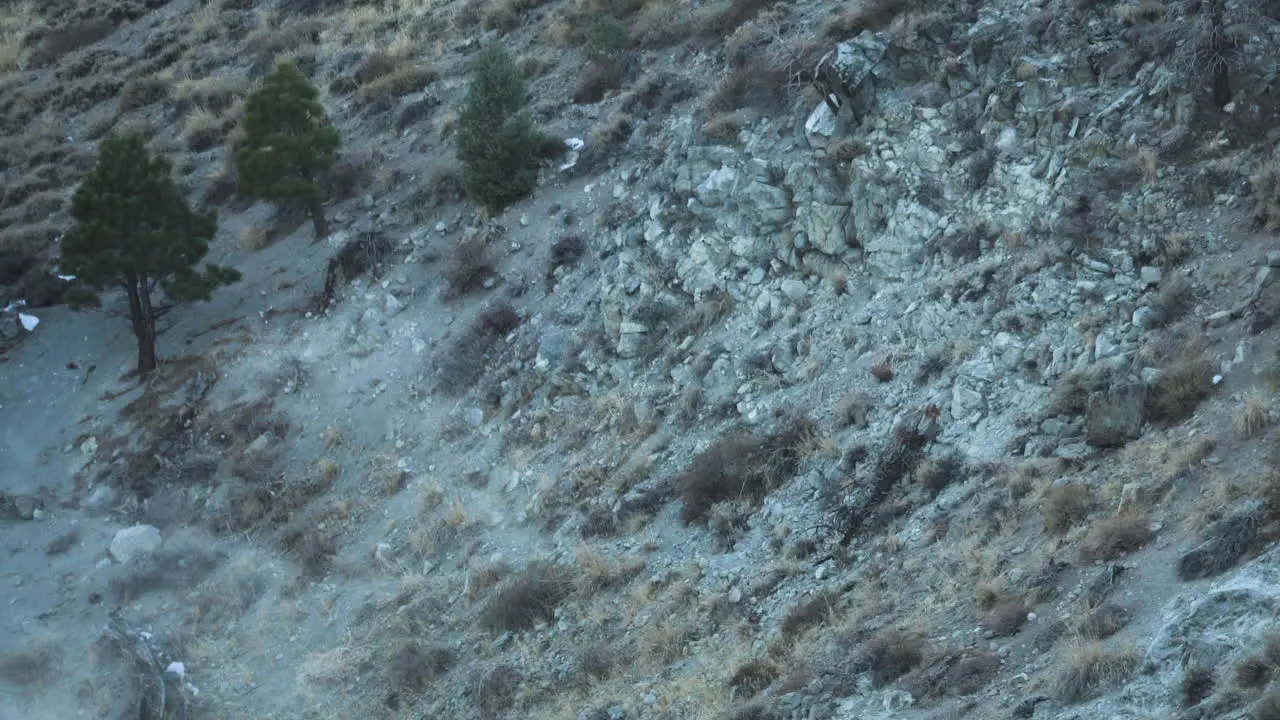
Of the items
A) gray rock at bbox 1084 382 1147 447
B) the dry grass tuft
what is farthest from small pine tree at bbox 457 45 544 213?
the dry grass tuft

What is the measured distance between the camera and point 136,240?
23672 mm

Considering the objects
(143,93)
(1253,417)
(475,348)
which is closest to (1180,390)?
(1253,417)

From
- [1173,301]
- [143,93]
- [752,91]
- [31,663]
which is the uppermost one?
[752,91]

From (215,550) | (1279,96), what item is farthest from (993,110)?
(215,550)

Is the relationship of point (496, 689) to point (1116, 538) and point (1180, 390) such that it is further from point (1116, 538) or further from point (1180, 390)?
point (1180, 390)

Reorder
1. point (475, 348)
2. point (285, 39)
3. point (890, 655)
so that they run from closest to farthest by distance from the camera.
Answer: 1. point (890, 655)
2. point (475, 348)
3. point (285, 39)

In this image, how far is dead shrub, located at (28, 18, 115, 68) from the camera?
3812cm

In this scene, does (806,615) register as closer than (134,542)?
Yes

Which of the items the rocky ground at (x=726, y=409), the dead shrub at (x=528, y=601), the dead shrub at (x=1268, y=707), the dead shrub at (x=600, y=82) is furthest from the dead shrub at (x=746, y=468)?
the dead shrub at (x=600, y=82)

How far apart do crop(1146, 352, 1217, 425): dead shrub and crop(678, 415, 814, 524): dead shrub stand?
13.0 ft

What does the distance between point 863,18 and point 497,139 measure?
21.4ft

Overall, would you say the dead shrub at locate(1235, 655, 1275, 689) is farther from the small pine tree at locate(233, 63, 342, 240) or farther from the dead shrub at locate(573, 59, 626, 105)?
the small pine tree at locate(233, 63, 342, 240)

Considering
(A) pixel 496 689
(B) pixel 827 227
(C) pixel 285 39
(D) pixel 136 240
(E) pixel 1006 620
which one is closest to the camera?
(E) pixel 1006 620

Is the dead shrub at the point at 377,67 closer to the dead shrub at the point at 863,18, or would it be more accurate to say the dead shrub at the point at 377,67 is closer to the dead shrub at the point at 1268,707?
the dead shrub at the point at 863,18
